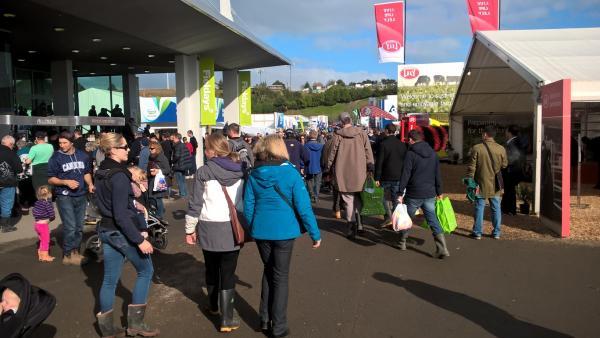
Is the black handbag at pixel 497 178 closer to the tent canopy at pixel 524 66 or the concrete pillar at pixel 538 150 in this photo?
the concrete pillar at pixel 538 150

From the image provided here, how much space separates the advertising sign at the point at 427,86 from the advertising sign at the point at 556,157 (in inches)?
940

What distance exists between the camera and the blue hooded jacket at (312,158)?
11.8 meters

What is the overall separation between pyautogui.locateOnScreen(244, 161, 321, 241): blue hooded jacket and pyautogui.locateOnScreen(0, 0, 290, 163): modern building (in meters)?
9.81

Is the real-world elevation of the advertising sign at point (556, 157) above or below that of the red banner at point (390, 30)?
below

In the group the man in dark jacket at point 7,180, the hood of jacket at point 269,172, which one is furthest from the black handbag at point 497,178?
the man in dark jacket at point 7,180

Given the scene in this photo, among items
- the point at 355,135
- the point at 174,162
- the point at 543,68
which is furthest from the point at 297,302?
the point at 174,162

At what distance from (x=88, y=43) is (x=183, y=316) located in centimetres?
1536

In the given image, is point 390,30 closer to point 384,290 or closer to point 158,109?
point 384,290

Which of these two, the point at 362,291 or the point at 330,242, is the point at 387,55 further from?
the point at 362,291

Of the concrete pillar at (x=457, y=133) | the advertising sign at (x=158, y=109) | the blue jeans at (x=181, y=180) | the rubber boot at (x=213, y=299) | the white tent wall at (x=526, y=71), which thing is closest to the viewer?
the rubber boot at (x=213, y=299)

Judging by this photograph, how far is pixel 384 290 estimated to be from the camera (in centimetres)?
534

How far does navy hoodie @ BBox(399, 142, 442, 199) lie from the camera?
675 cm

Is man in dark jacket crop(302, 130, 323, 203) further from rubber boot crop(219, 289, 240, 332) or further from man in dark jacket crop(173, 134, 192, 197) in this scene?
rubber boot crop(219, 289, 240, 332)

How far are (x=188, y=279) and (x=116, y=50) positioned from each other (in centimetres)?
1544
